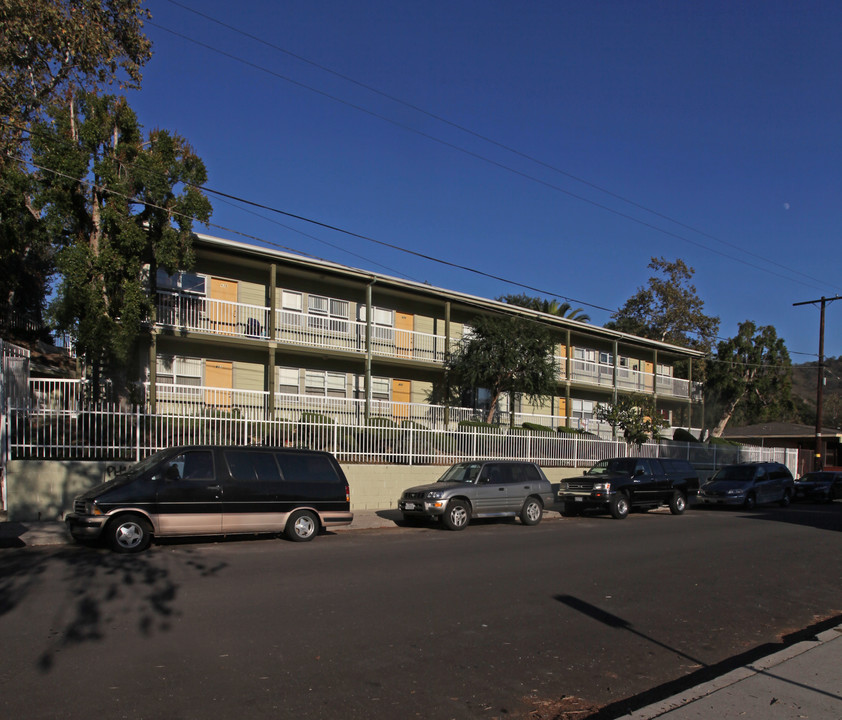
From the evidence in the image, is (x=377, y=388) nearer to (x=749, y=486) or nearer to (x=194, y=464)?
(x=749, y=486)

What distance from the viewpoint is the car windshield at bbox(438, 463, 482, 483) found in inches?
667

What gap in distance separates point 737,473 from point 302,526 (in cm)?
1761

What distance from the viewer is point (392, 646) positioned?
6320 millimetres

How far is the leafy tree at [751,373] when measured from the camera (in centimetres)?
4409

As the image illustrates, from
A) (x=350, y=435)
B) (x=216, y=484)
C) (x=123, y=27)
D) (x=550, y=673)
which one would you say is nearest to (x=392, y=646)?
(x=550, y=673)

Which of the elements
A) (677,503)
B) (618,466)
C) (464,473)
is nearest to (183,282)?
(464,473)

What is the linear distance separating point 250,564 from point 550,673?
5.96 meters

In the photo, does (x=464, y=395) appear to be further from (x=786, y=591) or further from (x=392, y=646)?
(x=392, y=646)

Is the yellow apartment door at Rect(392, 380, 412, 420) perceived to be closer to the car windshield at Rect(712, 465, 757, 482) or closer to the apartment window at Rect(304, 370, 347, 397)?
the apartment window at Rect(304, 370, 347, 397)

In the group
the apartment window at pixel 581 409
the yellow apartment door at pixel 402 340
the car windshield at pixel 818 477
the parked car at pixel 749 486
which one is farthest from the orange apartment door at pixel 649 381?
the yellow apartment door at pixel 402 340

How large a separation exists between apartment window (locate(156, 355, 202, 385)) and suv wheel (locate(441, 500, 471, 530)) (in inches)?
443

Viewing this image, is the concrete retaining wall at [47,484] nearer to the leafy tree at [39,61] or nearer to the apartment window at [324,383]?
the leafy tree at [39,61]

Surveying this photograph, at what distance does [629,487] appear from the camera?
2017 cm

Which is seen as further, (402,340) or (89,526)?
(402,340)
